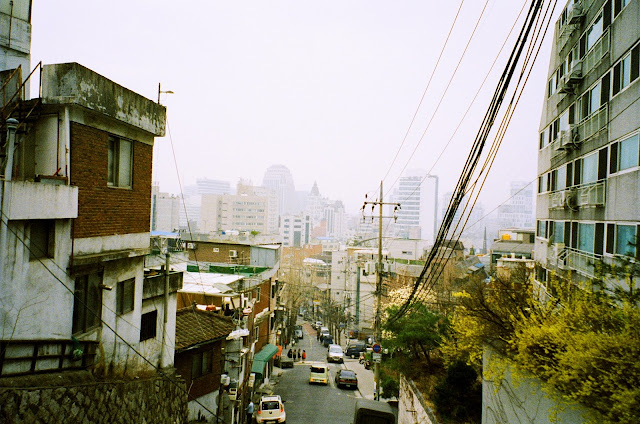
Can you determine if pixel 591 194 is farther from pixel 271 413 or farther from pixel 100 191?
pixel 271 413

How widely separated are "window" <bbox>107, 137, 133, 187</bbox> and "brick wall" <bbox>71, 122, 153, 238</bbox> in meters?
0.21

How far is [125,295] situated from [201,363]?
22.6ft

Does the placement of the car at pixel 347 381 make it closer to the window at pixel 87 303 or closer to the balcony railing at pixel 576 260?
the balcony railing at pixel 576 260

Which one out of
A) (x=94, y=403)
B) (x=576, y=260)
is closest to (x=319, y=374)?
(x=576, y=260)

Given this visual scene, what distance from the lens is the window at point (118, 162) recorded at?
31.5 ft

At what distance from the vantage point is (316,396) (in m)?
26.8

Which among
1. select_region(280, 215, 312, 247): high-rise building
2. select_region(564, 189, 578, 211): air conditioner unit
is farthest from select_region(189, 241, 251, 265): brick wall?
select_region(280, 215, 312, 247): high-rise building

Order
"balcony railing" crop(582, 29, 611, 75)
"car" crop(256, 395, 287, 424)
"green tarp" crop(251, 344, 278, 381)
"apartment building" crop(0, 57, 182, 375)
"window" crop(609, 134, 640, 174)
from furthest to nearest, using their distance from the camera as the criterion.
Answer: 1. "green tarp" crop(251, 344, 278, 381)
2. "car" crop(256, 395, 287, 424)
3. "balcony railing" crop(582, 29, 611, 75)
4. "window" crop(609, 134, 640, 174)
5. "apartment building" crop(0, 57, 182, 375)

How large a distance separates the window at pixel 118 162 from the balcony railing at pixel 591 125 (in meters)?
15.6

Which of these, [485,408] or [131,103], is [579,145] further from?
[131,103]

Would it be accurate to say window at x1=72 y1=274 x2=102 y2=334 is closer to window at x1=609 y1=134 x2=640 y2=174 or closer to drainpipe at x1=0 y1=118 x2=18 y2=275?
drainpipe at x1=0 y1=118 x2=18 y2=275

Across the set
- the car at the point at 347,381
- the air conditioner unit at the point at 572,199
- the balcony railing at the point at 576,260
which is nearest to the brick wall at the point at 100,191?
the balcony railing at the point at 576,260

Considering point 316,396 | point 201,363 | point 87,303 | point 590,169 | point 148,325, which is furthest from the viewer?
point 316,396

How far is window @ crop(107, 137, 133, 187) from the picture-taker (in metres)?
9.60
